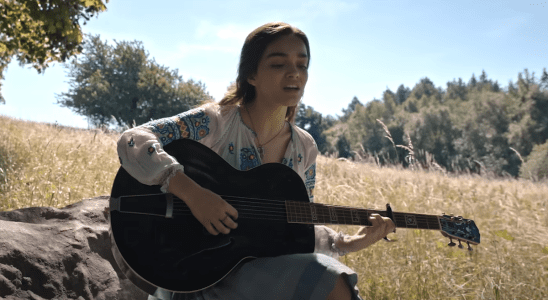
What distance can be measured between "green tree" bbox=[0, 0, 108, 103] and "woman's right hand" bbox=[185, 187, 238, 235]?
294 inches

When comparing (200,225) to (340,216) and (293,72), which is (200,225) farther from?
(293,72)

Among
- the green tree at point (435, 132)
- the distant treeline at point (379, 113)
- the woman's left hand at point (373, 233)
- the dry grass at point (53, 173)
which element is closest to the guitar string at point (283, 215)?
the woman's left hand at point (373, 233)

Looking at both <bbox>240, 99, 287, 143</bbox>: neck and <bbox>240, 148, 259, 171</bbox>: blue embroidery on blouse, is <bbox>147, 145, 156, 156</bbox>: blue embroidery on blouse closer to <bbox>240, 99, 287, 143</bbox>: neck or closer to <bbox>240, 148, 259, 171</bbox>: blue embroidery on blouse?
<bbox>240, 148, 259, 171</bbox>: blue embroidery on blouse

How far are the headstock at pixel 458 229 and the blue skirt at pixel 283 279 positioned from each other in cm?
98

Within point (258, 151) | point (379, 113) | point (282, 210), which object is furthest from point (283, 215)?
point (379, 113)

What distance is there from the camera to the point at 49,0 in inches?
303

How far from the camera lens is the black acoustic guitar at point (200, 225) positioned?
1673 mm

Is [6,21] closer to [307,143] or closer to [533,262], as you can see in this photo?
[307,143]

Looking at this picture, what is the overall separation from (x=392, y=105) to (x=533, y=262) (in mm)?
75856

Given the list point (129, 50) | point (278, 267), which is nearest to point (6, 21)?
point (278, 267)

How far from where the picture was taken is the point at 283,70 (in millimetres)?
2049

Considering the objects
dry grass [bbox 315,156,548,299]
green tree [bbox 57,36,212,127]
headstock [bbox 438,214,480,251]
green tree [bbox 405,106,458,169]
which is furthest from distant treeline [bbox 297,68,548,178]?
headstock [bbox 438,214,480,251]

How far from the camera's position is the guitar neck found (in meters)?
1.87

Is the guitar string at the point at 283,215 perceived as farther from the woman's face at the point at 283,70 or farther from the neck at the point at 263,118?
the woman's face at the point at 283,70
